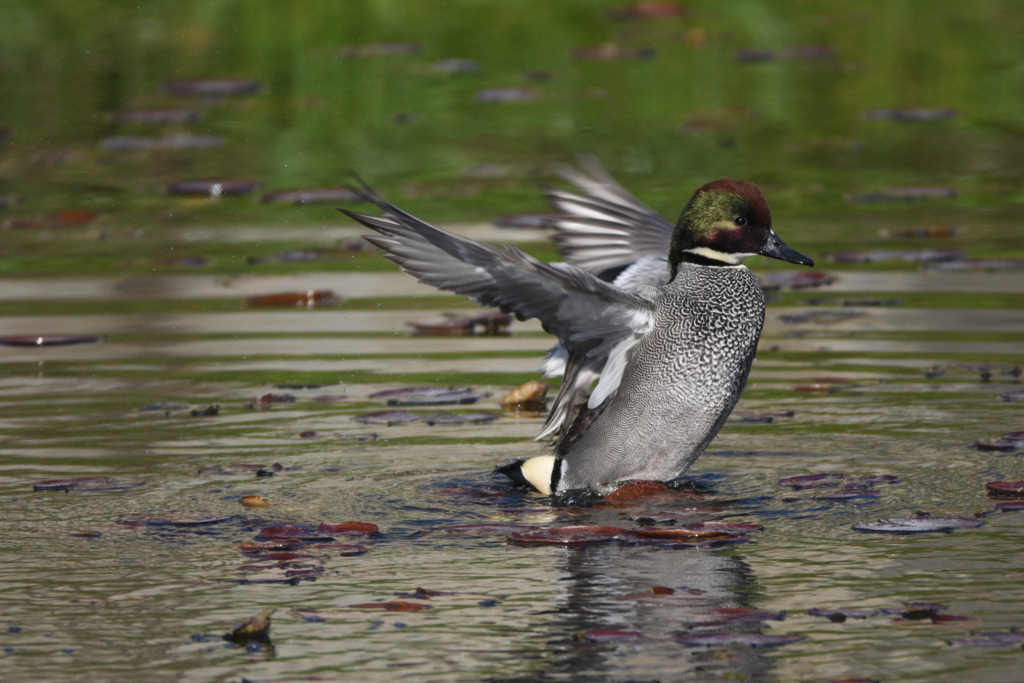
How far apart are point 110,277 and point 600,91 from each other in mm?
7101

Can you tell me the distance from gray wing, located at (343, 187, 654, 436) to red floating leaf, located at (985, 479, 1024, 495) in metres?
1.48

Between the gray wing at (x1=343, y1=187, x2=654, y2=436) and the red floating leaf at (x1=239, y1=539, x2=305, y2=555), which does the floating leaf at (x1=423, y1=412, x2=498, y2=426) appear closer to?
the gray wing at (x1=343, y1=187, x2=654, y2=436)

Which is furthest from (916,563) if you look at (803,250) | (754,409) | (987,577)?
(803,250)

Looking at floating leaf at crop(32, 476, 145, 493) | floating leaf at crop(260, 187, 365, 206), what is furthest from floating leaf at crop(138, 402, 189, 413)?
floating leaf at crop(260, 187, 365, 206)

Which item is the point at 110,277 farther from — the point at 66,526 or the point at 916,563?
the point at 916,563

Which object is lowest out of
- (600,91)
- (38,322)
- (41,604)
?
(41,604)

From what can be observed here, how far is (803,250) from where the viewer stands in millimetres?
10398

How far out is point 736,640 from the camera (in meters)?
4.19

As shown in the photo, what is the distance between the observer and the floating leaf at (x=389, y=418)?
7.25 meters

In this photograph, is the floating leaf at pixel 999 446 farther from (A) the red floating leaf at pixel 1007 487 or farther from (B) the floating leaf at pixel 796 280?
(B) the floating leaf at pixel 796 280

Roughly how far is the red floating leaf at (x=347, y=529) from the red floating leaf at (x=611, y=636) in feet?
4.37

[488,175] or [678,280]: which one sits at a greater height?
[488,175]

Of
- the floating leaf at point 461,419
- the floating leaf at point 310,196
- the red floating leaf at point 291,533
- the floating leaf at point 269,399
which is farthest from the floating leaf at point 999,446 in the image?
the floating leaf at point 310,196

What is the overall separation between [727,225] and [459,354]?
8.77 ft
